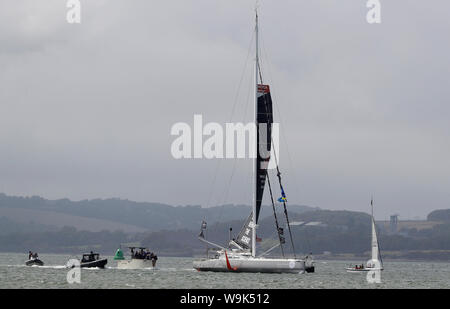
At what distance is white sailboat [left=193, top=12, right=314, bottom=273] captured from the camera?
85.1m

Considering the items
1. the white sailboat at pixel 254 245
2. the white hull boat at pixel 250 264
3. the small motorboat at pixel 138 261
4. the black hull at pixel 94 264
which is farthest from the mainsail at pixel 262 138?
the black hull at pixel 94 264

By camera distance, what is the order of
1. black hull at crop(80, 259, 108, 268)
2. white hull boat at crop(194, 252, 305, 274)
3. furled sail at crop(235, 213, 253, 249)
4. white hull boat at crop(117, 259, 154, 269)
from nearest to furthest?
white hull boat at crop(194, 252, 305, 274) → furled sail at crop(235, 213, 253, 249) → white hull boat at crop(117, 259, 154, 269) → black hull at crop(80, 259, 108, 268)

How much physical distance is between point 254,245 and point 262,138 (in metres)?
11.2

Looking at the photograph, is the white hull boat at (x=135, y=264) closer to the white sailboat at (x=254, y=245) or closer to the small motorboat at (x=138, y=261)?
the small motorboat at (x=138, y=261)

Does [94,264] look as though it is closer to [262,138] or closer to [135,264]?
[135,264]

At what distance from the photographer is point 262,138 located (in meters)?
90.2

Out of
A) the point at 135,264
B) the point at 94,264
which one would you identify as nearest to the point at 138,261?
the point at 135,264

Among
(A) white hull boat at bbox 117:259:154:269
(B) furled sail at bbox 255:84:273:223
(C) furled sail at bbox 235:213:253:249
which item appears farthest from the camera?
(A) white hull boat at bbox 117:259:154:269

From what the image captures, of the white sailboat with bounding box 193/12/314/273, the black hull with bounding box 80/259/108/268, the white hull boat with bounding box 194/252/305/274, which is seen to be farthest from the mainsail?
the black hull with bounding box 80/259/108/268

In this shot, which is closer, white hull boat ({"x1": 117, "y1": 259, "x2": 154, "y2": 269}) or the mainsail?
the mainsail

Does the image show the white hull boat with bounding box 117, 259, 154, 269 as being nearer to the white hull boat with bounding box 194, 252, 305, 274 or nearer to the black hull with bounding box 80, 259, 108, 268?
the black hull with bounding box 80, 259, 108, 268

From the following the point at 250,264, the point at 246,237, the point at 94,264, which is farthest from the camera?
the point at 94,264

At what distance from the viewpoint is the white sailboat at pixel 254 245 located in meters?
85.1
